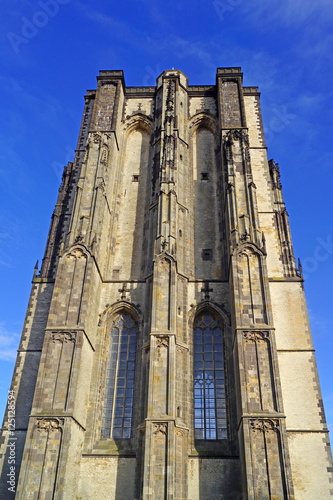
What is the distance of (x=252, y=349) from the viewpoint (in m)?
16.3

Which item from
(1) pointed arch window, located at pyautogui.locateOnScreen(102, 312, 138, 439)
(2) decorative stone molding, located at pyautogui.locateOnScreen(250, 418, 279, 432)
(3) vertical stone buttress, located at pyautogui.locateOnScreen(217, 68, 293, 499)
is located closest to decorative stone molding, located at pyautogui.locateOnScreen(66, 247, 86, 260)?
(1) pointed arch window, located at pyautogui.locateOnScreen(102, 312, 138, 439)

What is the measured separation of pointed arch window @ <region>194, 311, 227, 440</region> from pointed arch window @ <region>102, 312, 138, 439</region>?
2452 mm

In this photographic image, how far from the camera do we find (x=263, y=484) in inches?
546

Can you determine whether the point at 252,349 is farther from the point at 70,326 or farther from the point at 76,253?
the point at 76,253

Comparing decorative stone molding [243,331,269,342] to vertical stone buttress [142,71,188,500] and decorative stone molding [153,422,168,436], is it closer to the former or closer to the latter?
vertical stone buttress [142,71,188,500]

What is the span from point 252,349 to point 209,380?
2.52m

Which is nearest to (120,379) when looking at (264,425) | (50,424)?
(50,424)

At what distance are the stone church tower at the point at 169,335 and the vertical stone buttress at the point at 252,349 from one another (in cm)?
5

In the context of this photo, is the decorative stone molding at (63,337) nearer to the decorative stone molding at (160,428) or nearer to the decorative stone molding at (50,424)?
the decorative stone molding at (50,424)

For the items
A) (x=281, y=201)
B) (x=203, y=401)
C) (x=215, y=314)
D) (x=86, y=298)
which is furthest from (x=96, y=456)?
(x=281, y=201)

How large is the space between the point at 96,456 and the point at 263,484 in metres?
5.68

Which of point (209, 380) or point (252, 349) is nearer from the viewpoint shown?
point (252, 349)

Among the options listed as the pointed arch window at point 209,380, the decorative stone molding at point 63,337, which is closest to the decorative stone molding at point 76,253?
the decorative stone molding at point 63,337

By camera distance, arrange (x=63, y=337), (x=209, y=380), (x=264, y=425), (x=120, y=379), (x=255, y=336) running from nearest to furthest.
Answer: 1. (x=264, y=425)
2. (x=255, y=336)
3. (x=63, y=337)
4. (x=209, y=380)
5. (x=120, y=379)
